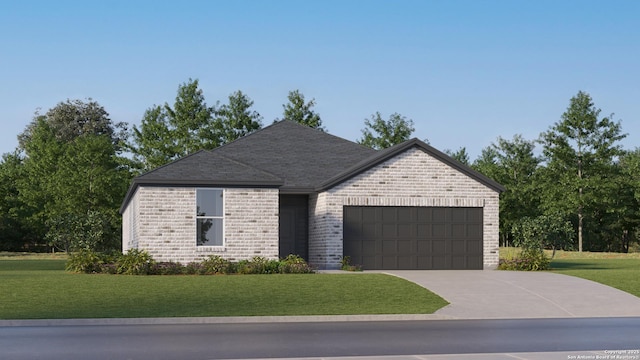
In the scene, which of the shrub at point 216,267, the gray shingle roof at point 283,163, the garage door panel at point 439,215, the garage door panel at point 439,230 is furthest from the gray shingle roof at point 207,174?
the garage door panel at point 439,230

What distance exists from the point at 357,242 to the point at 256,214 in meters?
4.13

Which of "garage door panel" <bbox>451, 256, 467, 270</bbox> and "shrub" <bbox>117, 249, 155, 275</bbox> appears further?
"garage door panel" <bbox>451, 256, 467, 270</bbox>

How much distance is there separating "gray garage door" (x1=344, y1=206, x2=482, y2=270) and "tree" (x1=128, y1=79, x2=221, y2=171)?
27992mm

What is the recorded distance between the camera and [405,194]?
3359 centimetres

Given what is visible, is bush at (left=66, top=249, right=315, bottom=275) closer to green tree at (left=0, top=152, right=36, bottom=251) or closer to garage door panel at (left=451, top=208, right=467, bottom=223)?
garage door panel at (left=451, top=208, right=467, bottom=223)

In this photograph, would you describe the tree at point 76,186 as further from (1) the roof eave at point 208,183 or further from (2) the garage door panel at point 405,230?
(2) the garage door panel at point 405,230

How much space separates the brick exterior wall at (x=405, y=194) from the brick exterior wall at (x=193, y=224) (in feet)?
7.36

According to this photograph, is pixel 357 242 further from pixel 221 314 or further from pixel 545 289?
pixel 221 314

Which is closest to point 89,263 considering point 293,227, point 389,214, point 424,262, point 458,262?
point 293,227

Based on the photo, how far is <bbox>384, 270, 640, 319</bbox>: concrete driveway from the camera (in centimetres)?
2192

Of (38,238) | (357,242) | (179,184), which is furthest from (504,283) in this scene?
(38,238)

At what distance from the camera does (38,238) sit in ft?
243

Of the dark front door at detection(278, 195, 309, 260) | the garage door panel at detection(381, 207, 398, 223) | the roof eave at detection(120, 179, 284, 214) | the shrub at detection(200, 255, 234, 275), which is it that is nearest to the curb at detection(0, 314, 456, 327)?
the shrub at detection(200, 255, 234, 275)

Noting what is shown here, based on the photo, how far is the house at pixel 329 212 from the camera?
31.4m
